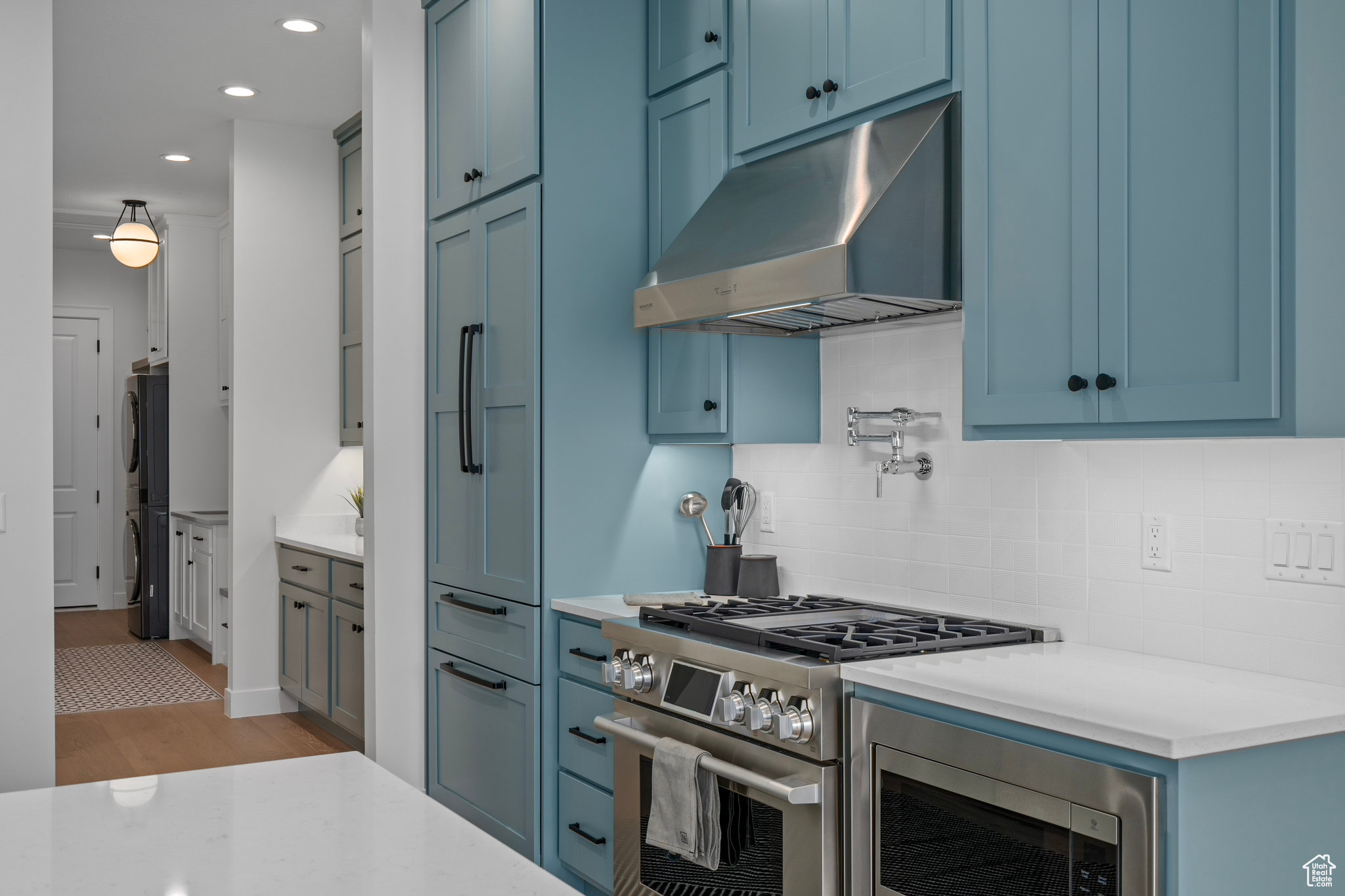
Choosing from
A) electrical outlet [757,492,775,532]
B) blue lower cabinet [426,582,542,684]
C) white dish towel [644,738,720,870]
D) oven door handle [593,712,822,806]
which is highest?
electrical outlet [757,492,775,532]

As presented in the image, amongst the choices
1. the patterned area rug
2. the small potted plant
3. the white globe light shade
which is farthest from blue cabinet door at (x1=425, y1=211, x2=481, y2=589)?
the white globe light shade

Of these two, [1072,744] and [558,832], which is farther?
[558,832]

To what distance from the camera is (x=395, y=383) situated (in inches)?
145

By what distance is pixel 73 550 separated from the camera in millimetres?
8758

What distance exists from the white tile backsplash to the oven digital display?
2.16 ft

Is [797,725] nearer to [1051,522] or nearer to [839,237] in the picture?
[1051,522]

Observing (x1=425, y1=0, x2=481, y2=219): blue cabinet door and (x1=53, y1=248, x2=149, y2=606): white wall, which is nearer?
(x1=425, y1=0, x2=481, y2=219): blue cabinet door

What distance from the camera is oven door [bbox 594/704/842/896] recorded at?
216 cm

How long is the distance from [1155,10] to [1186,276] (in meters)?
0.46

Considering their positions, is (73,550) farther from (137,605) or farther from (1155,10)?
(1155,10)

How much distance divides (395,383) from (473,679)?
1.02 metres

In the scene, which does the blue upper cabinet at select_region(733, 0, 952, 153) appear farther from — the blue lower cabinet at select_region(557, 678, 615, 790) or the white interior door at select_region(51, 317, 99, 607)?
the white interior door at select_region(51, 317, 99, 607)

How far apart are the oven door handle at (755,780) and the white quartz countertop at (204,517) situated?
439 centimetres

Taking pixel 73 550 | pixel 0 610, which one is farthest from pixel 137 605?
pixel 0 610
